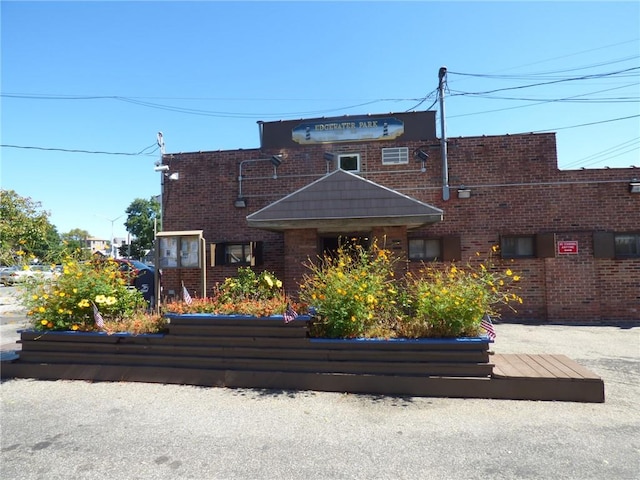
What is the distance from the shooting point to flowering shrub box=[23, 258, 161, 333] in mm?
5613

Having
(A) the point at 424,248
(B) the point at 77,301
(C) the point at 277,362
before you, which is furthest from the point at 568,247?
(B) the point at 77,301

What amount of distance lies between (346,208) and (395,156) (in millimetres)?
3673

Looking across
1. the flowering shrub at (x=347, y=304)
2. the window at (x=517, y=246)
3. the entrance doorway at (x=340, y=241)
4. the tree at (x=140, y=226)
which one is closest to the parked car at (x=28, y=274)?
the flowering shrub at (x=347, y=304)

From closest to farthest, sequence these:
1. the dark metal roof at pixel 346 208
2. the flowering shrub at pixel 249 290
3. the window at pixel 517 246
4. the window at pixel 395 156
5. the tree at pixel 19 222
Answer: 1. the flowering shrub at pixel 249 290
2. the dark metal roof at pixel 346 208
3. the window at pixel 517 246
4. the window at pixel 395 156
5. the tree at pixel 19 222

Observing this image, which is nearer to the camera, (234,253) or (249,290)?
(249,290)

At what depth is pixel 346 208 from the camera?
7.89 metres

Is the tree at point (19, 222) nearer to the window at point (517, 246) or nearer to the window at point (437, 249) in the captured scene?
the window at point (437, 249)

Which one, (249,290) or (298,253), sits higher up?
(298,253)

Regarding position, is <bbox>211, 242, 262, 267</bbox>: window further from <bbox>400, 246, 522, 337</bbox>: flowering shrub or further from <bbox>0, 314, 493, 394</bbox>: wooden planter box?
<bbox>400, 246, 522, 337</bbox>: flowering shrub

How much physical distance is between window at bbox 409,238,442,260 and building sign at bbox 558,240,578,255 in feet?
9.72

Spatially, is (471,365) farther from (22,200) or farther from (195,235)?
(22,200)

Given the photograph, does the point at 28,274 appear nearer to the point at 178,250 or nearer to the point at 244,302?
the point at 178,250

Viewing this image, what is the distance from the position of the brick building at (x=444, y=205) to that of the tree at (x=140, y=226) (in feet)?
115

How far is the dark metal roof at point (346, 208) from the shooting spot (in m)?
7.79
